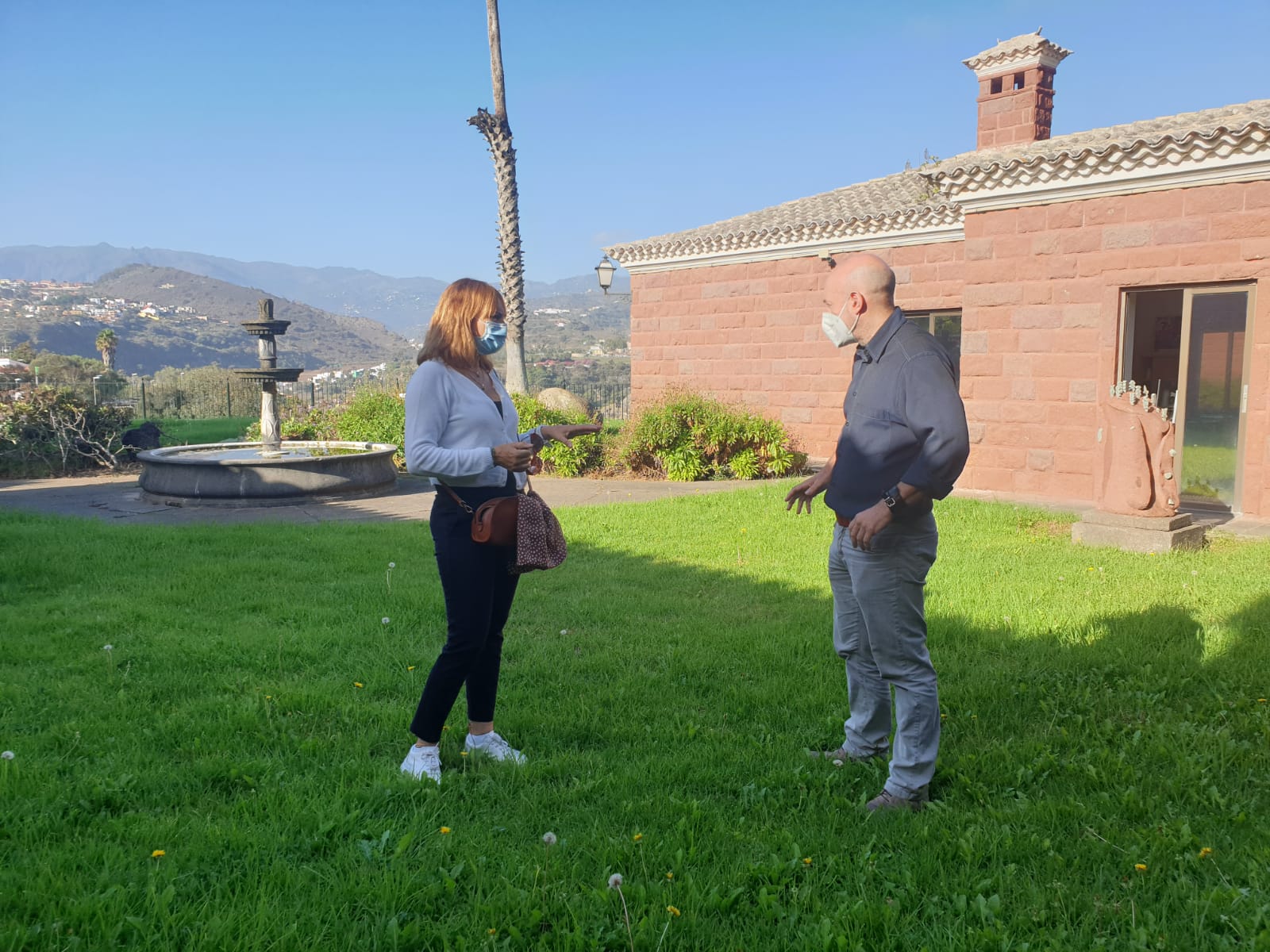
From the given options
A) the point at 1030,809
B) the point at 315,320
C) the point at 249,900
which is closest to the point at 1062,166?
the point at 1030,809

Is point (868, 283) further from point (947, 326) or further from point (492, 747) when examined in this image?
point (947, 326)

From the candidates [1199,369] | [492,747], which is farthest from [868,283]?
[1199,369]

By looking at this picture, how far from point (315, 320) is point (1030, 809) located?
11984 centimetres

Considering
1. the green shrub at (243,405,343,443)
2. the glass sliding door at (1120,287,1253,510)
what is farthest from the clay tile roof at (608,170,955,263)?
the green shrub at (243,405,343,443)

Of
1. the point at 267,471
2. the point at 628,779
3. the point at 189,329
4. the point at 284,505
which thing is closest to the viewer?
the point at 628,779

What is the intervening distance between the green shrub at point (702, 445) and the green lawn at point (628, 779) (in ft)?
24.7

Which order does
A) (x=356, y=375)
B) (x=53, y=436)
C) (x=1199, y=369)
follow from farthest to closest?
(x=356, y=375) → (x=53, y=436) → (x=1199, y=369)

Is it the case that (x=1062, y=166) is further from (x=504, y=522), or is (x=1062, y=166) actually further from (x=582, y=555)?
(x=504, y=522)

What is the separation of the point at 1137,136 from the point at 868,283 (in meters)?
10.6

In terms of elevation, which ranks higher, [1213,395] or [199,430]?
→ [1213,395]

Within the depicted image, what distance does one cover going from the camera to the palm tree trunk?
941 inches

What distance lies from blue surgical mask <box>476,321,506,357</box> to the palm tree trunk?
20.3 metres

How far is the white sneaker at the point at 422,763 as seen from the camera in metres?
3.44

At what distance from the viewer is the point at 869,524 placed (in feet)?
9.73
